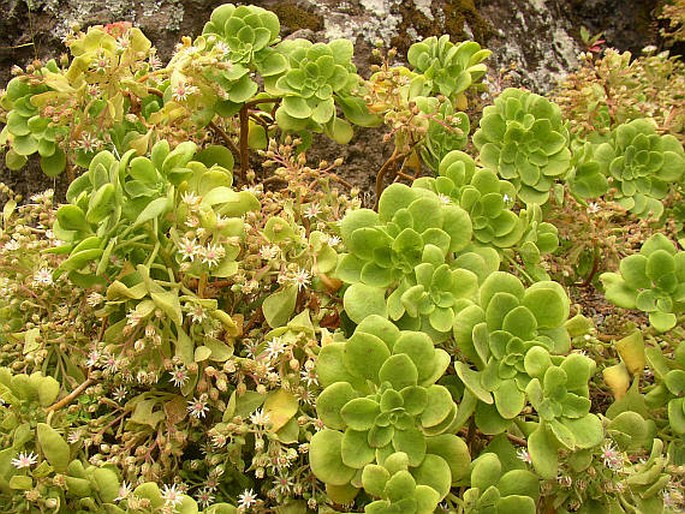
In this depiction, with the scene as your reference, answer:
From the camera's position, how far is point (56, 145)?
5.85 feet

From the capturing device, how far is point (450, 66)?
6.64 feet

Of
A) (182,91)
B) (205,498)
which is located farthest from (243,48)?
(205,498)

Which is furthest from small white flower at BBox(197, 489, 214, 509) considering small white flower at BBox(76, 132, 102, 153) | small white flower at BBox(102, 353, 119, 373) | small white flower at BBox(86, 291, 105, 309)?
small white flower at BBox(76, 132, 102, 153)

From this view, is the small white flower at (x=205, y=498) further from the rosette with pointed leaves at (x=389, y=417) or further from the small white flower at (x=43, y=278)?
the small white flower at (x=43, y=278)

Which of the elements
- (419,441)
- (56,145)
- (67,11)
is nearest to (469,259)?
(419,441)

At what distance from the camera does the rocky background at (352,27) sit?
234cm

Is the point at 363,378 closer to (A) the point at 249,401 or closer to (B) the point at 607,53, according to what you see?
(A) the point at 249,401

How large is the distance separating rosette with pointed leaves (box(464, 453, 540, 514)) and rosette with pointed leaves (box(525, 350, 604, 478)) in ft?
0.18

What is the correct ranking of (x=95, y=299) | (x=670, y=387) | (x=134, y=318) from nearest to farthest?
1. (x=134, y=318)
2. (x=95, y=299)
3. (x=670, y=387)

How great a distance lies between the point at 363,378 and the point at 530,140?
90cm

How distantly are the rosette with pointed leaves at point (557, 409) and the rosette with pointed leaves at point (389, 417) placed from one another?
0.13 m

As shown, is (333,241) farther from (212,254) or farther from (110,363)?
(110,363)

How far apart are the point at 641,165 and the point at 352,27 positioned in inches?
42.5

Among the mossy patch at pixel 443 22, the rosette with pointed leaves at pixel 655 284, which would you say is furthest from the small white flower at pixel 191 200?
the mossy patch at pixel 443 22
